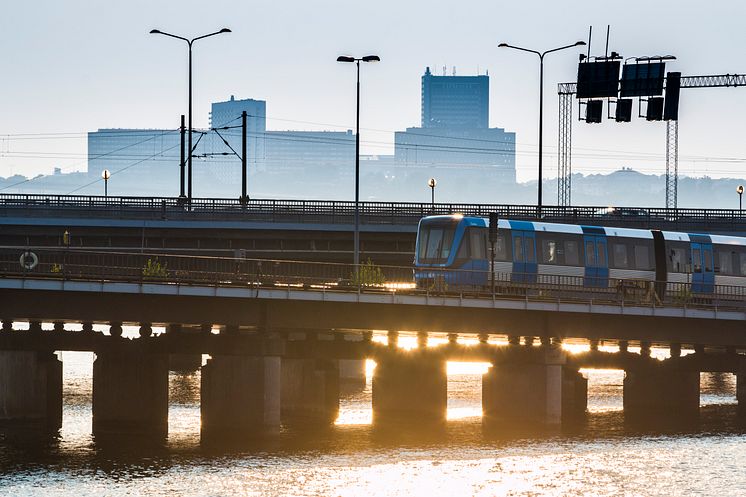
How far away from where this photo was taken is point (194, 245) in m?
94.8

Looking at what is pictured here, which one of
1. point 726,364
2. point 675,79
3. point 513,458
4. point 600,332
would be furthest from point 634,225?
point 513,458

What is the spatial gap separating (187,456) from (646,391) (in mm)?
33356

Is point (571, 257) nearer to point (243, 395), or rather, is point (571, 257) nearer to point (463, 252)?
point (463, 252)

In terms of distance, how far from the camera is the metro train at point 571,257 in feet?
227

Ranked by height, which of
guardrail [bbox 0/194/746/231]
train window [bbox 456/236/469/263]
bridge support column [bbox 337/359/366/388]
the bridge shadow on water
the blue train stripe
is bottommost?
bridge support column [bbox 337/359/366/388]

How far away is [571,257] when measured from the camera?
73.3m

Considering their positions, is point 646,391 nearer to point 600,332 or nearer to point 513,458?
point 600,332

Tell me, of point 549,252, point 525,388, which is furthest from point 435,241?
point 525,388

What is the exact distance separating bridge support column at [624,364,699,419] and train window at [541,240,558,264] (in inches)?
361

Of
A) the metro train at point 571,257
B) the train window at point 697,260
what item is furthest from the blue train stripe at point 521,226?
the train window at point 697,260

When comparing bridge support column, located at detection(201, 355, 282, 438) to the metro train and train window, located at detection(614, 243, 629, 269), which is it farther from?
train window, located at detection(614, 243, 629, 269)

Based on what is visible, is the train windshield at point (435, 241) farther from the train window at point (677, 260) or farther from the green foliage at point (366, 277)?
the train window at point (677, 260)

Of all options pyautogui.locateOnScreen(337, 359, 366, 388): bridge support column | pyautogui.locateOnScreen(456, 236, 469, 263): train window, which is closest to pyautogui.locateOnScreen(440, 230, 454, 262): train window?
pyautogui.locateOnScreen(456, 236, 469, 263): train window

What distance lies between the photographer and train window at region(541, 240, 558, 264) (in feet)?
236
